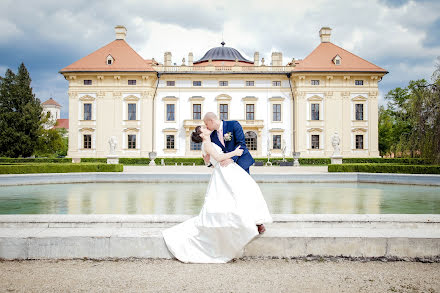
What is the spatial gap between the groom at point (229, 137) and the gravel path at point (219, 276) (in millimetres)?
672

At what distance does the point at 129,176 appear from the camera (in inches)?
573

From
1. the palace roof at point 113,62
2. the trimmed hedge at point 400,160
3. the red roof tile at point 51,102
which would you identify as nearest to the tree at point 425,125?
the trimmed hedge at point 400,160

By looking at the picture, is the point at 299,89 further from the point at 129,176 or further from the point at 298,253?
the point at 298,253

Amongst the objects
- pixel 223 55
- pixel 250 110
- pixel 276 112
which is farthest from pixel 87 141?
pixel 223 55

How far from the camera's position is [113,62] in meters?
34.2

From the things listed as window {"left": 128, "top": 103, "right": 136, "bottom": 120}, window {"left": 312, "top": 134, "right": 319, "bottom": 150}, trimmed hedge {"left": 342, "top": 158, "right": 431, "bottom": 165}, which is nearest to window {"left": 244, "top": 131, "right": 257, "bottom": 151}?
window {"left": 312, "top": 134, "right": 319, "bottom": 150}

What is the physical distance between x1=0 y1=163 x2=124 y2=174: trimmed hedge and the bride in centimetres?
1479

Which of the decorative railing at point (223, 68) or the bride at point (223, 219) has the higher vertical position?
the decorative railing at point (223, 68)

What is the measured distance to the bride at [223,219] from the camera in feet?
11.6

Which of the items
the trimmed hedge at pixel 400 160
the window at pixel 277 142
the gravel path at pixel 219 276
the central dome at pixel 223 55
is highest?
the central dome at pixel 223 55

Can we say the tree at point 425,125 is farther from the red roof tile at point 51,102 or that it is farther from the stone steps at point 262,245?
the red roof tile at point 51,102

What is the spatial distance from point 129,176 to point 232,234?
1176 cm

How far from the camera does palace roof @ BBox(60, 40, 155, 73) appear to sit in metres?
33.7

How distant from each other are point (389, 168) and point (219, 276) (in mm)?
15801
